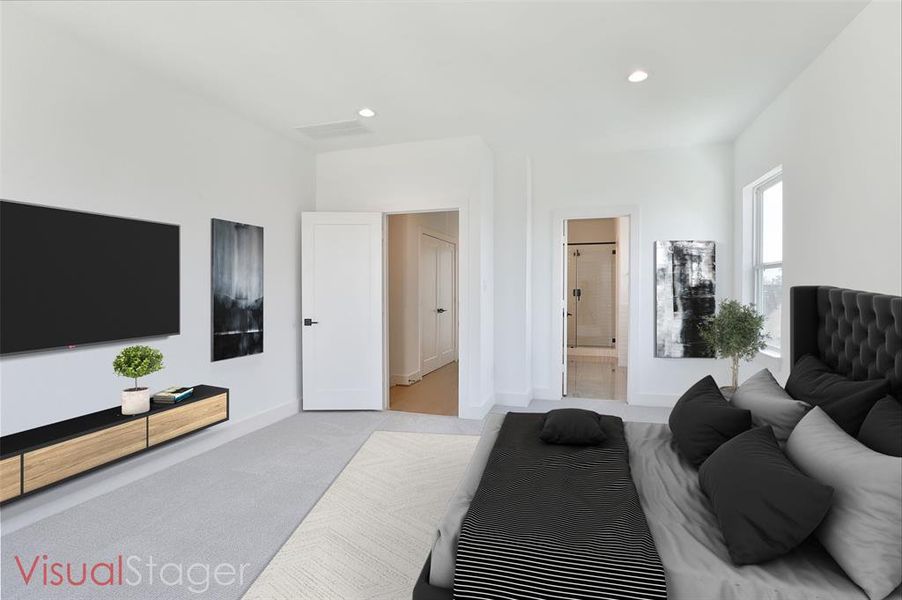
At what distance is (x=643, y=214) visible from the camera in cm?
479

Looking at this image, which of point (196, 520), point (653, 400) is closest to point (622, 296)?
point (653, 400)

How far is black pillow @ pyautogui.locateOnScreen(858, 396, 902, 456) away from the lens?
142cm

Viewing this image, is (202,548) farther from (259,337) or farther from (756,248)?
(756,248)

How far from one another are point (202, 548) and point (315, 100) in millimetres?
3085

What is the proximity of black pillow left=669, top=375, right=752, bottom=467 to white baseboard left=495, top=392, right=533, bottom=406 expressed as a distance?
273 cm

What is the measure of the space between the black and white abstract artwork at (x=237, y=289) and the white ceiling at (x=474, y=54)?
1.05 m

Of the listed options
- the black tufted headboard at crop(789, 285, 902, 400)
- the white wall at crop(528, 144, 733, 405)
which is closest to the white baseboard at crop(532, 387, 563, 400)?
the white wall at crop(528, 144, 733, 405)

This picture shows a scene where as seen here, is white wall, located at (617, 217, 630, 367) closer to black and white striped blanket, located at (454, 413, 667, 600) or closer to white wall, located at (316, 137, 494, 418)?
white wall, located at (316, 137, 494, 418)

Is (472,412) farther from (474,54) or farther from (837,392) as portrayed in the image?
(474,54)

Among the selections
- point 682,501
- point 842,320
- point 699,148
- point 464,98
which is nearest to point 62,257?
point 464,98

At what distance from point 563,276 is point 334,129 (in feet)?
9.42

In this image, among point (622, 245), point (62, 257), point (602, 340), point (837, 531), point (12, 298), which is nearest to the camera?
point (837, 531)

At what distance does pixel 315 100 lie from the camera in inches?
138

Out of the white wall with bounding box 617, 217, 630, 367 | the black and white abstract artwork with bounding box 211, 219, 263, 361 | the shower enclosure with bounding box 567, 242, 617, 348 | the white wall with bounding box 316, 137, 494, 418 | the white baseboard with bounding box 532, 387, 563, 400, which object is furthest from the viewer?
the shower enclosure with bounding box 567, 242, 617, 348
